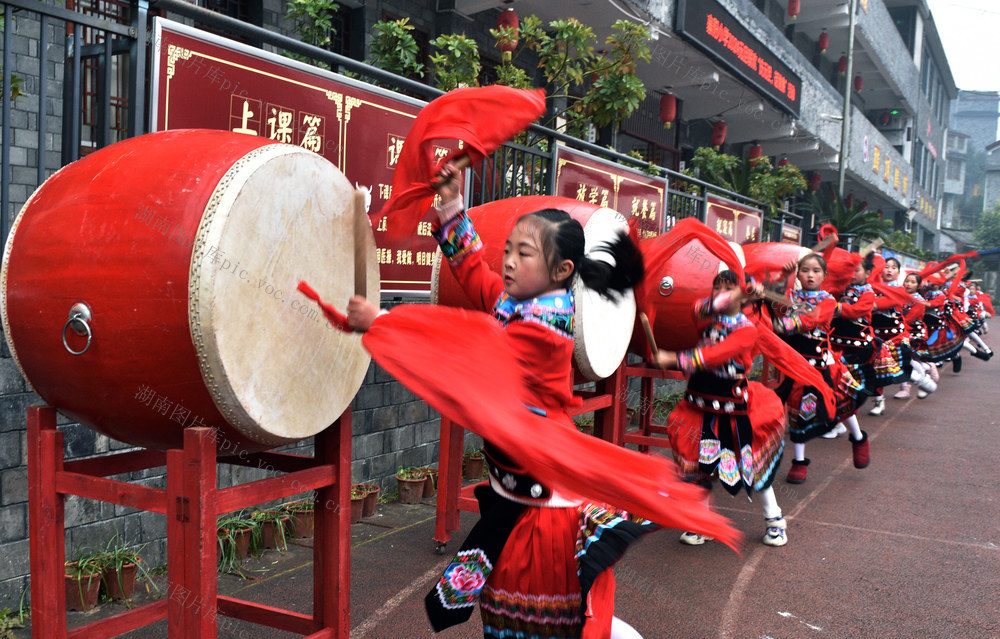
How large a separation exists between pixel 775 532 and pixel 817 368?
1.87 meters

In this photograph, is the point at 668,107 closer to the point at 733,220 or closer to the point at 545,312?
the point at 733,220

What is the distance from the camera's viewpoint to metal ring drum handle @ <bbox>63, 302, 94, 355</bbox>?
203 centimetres

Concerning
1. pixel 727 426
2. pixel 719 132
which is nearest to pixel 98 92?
pixel 727 426

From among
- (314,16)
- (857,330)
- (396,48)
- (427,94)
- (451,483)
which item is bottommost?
(451,483)

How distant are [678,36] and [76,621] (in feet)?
27.6

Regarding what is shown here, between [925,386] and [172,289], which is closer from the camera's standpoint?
[172,289]

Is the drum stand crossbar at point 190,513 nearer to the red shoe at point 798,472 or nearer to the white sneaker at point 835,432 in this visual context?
the red shoe at point 798,472

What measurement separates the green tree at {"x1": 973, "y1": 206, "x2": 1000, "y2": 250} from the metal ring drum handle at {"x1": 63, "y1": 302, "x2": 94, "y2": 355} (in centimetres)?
5853

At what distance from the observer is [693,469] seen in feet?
14.1

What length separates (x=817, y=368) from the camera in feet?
19.5

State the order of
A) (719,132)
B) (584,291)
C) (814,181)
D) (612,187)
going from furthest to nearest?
(814,181)
(719,132)
(612,187)
(584,291)

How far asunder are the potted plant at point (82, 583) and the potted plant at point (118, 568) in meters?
0.04

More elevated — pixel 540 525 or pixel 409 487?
pixel 540 525

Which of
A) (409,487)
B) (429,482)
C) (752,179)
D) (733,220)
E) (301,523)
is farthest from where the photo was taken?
(752,179)
